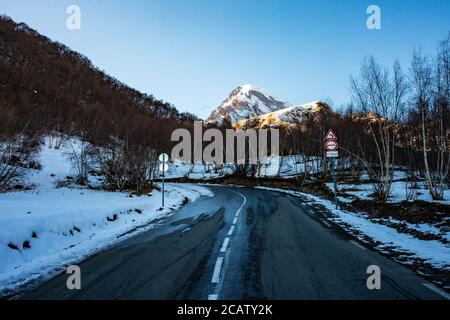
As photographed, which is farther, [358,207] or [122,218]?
[358,207]

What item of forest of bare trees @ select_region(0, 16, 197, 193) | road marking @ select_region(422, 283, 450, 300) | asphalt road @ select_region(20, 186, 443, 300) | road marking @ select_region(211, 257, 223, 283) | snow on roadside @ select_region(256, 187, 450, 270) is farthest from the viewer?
forest of bare trees @ select_region(0, 16, 197, 193)

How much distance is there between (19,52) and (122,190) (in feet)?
276

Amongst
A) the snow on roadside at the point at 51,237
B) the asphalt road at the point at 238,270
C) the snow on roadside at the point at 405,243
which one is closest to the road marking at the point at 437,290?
the asphalt road at the point at 238,270

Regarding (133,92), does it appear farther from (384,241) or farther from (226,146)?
(384,241)

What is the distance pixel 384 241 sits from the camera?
8984 millimetres

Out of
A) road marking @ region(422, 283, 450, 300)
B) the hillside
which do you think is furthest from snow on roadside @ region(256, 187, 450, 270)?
the hillside

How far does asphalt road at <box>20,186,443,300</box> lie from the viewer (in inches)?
197

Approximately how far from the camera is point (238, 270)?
20.6 ft

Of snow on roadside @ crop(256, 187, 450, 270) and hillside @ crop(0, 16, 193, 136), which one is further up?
hillside @ crop(0, 16, 193, 136)

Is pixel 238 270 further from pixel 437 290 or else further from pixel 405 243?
pixel 405 243

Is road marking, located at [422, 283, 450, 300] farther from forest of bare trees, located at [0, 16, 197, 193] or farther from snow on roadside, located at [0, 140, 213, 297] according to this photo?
forest of bare trees, located at [0, 16, 197, 193]

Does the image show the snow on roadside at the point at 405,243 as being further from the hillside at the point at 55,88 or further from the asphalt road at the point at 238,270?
the hillside at the point at 55,88

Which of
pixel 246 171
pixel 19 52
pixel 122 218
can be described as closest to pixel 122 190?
pixel 122 218

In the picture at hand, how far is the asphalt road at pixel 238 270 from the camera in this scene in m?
5.00
